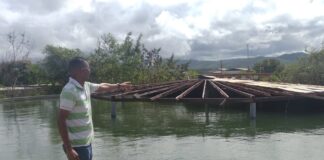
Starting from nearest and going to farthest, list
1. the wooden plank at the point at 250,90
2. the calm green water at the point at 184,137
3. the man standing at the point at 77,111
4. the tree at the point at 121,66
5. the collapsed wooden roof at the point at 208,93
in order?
1. the man standing at the point at 77,111
2. the calm green water at the point at 184,137
3. the collapsed wooden roof at the point at 208,93
4. the wooden plank at the point at 250,90
5. the tree at the point at 121,66

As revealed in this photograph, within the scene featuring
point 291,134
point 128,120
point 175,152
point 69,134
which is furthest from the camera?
point 128,120

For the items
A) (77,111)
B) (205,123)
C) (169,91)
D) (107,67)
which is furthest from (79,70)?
(107,67)

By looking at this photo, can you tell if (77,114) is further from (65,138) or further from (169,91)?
(169,91)

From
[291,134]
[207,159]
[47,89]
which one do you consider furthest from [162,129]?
[47,89]

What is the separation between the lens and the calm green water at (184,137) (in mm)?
9758

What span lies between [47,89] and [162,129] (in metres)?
28.5

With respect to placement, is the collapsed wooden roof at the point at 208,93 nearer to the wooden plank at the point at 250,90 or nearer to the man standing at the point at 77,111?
the wooden plank at the point at 250,90

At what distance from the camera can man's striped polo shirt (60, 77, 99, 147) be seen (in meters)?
4.40

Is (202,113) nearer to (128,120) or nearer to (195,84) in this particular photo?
(195,84)

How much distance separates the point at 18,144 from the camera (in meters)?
12.3

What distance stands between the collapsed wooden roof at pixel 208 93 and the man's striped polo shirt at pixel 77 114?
10.3 metres

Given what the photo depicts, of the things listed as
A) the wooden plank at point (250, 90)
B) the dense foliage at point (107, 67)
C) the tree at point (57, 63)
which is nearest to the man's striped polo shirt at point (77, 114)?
the wooden plank at point (250, 90)

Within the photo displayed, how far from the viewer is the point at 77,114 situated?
447cm

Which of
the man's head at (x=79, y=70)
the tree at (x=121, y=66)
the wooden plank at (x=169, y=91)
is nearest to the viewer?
the man's head at (x=79, y=70)
